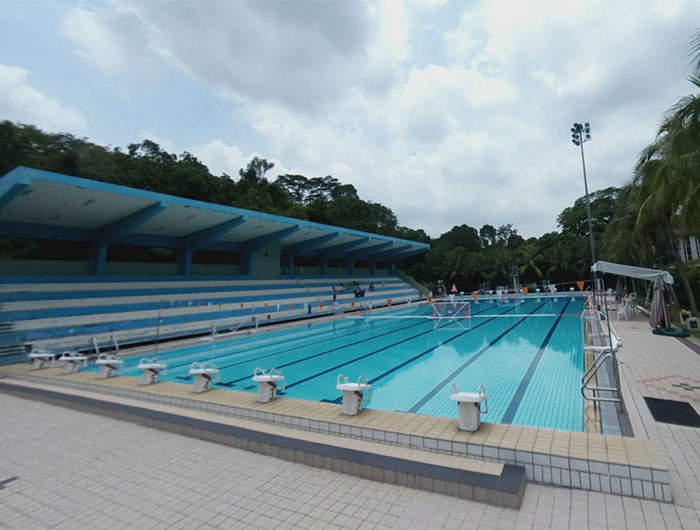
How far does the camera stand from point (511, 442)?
8.23ft

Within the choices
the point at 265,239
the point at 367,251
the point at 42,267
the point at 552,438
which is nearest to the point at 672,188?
the point at 552,438

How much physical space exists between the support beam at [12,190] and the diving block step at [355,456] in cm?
754

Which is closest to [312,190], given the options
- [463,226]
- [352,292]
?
[463,226]

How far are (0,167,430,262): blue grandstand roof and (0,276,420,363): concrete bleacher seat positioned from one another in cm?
196

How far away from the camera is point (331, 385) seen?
19.3ft

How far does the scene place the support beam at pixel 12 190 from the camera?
8141 mm

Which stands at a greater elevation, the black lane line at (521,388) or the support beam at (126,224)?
the support beam at (126,224)

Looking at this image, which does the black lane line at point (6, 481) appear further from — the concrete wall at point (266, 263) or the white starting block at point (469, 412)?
the concrete wall at point (266, 263)

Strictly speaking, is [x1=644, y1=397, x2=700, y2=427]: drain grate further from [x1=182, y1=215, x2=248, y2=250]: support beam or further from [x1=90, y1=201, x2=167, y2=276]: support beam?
[x1=182, y1=215, x2=248, y2=250]: support beam

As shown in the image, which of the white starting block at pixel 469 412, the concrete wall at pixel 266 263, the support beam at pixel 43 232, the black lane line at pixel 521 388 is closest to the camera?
the white starting block at pixel 469 412

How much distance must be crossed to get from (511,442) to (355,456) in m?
1.17

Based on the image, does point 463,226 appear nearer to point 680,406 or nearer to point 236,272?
point 236,272

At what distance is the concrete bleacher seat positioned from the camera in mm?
9078

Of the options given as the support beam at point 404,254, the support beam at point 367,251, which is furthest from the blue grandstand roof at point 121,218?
the support beam at point 404,254
